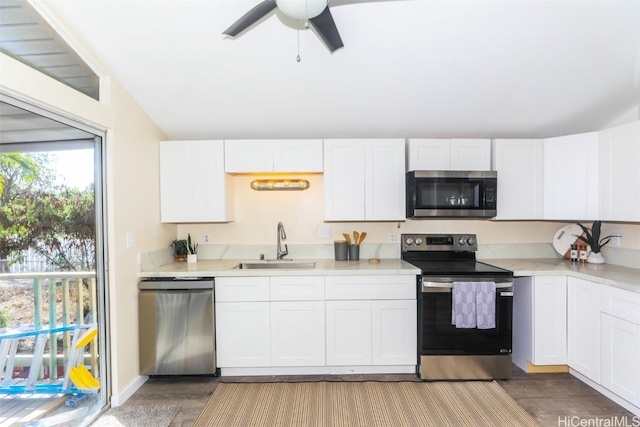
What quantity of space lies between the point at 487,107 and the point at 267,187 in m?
2.17

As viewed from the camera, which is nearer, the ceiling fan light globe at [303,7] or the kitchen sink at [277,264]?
the ceiling fan light globe at [303,7]

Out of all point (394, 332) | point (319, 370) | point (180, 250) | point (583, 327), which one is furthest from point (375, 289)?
point (180, 250)

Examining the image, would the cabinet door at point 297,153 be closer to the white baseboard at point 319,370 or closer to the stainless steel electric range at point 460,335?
the stainless steel electric range at point 460,335

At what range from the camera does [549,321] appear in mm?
2695

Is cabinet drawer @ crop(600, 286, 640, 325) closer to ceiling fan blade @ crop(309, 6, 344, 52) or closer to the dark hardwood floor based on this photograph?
the dark hardwood floor

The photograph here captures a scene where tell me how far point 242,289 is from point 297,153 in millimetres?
1351

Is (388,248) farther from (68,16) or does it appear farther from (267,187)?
(68,16)

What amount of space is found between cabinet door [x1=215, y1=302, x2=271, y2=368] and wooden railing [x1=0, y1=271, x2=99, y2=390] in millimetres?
906

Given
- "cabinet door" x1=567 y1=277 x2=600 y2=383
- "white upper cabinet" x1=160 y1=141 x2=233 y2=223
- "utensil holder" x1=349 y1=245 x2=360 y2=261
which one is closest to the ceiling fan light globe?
"white upper cabinet" x1=160 y1=141 x2=233 y2=223

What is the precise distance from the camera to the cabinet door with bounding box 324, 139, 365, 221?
3.06 m

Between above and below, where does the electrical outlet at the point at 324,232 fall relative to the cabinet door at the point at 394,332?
above

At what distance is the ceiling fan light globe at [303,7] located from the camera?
1457 millimetres

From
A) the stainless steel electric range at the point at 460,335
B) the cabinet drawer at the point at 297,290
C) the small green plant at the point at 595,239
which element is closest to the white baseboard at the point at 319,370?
the stainless steel electric range at the point at 460,335

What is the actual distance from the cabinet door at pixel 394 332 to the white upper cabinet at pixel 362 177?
889mm
